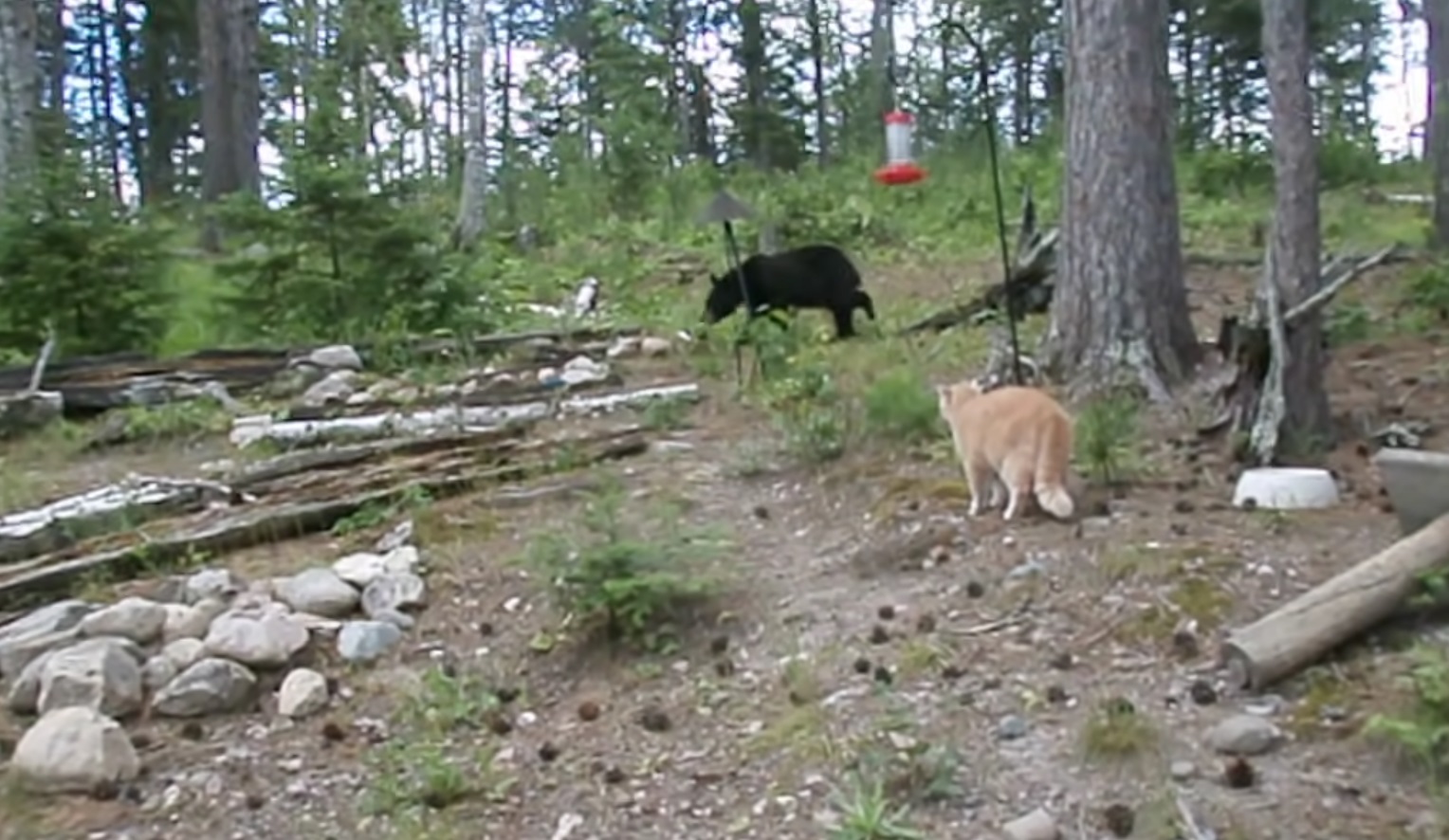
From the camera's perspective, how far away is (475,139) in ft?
43.5

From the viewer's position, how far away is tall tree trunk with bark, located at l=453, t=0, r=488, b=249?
1285 cm

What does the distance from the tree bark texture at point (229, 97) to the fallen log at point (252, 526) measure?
403 inches

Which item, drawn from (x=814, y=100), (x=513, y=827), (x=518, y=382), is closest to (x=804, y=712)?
(x=513, y=827)

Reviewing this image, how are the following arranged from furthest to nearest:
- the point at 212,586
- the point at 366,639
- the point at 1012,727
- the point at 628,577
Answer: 1. the point at 212,586
2. the point at 366,639
3. the point at 628,577
4. the point at 1012,727

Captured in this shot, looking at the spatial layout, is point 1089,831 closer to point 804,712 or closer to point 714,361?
point 804,712

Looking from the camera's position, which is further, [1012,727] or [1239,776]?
[1012,727]

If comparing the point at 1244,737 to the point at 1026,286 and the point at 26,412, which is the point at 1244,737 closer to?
the point at 1026,286

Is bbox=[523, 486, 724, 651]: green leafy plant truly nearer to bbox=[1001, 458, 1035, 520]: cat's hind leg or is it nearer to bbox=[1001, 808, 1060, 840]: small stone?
bbox=[1001, 458, 1035, 520]: cat's hind leg

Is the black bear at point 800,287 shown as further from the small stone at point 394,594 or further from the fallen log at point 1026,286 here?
the small stone at point 394,594

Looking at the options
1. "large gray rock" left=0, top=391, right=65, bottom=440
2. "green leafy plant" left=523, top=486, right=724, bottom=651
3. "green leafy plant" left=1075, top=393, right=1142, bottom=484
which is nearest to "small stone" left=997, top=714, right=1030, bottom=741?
"green leafy plant" left=523, top=486, right=724, bottom=651

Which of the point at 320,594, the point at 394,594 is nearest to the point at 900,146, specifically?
the point at 394,594

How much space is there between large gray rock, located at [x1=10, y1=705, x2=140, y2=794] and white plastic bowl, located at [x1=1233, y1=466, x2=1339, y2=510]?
3.37 m

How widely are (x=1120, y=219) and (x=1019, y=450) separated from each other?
210 centimetres

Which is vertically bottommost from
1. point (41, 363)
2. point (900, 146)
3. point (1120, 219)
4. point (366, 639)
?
point (366, 639)
